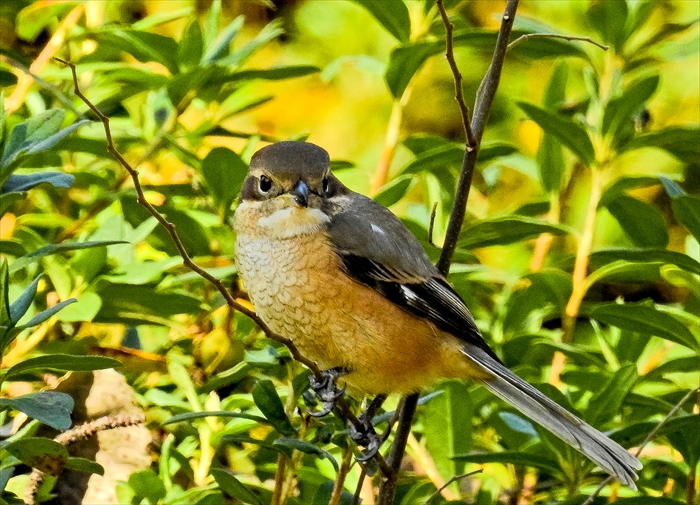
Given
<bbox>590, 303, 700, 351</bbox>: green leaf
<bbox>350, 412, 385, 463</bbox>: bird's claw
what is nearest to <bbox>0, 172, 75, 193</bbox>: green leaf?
<bbox>350, 412, 385, 463</bbox>: bird's claw

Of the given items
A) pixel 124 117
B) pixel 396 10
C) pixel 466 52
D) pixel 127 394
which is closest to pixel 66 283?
pixel 127 394

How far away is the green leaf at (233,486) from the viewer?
7.95ft

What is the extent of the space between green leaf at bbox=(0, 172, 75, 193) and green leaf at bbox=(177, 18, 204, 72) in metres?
0.86

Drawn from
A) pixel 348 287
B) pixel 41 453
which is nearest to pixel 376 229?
pixel 348 287

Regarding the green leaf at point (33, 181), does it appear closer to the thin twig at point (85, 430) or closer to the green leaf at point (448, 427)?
the thin twig at point (85, 430)

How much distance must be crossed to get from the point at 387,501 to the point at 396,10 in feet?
5.55

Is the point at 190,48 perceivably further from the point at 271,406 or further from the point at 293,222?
the point at 271,406

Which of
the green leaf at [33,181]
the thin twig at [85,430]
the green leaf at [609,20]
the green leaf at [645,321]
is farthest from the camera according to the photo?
the green leaf at [609,20]

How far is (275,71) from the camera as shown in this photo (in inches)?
130

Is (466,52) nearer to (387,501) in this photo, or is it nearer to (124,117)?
(124,117)

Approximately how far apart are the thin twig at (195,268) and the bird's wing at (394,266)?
66 cm

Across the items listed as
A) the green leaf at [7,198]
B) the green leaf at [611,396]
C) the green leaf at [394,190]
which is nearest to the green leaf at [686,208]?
the green leaf at [611,396]

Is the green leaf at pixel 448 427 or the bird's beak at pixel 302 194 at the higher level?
the bird's beak at pixel 302 194

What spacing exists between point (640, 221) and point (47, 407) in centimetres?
203
